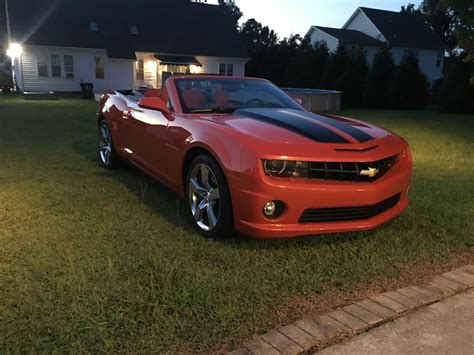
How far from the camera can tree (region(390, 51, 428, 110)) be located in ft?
77.3

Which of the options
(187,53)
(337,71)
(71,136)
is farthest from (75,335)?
(187,53)

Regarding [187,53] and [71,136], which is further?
[187,53]

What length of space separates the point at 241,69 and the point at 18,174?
29.4 m

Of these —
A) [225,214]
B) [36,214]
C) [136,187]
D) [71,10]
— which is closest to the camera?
[225,214]

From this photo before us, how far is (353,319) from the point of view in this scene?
2.59m

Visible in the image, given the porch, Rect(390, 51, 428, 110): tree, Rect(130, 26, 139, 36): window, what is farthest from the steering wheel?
Rect(130, 26, 139, 36): window

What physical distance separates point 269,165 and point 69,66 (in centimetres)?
2785

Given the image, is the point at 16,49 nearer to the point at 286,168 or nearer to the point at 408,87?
the point at 408,87

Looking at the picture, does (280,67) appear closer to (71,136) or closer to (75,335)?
(71,136)

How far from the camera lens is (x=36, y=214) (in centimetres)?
430

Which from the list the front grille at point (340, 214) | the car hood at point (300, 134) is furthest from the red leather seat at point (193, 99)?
the front grille at point (340, 214)

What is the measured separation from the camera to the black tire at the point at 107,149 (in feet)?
20.4

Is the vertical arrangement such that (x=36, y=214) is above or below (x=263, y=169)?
below

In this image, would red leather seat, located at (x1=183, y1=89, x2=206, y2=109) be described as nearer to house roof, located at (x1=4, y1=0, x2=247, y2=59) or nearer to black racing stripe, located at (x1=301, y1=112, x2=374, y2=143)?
black racing stripe, located at (x1=301, y1=112, x2=374, y2=143)
